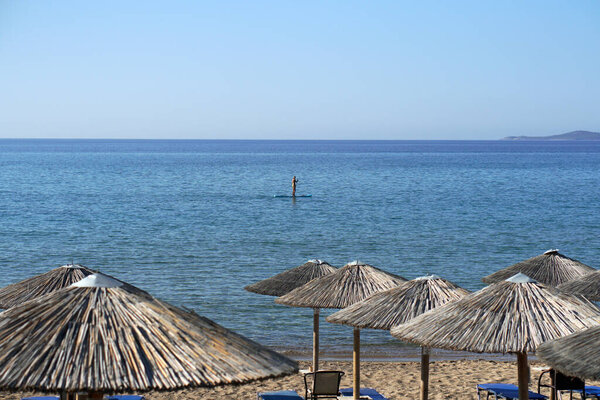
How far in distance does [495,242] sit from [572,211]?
727 inches

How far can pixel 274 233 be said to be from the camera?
41.0 metres

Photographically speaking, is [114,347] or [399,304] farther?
[399,304]

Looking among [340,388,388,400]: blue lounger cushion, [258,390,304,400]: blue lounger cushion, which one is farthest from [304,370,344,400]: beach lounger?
[340,388,388,400]: blue lounger cushion

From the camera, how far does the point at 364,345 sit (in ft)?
58.7

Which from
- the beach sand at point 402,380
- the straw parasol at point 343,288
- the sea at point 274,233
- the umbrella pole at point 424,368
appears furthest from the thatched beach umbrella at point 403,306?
the sea at point 274,233

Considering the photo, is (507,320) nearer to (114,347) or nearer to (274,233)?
(114,347)

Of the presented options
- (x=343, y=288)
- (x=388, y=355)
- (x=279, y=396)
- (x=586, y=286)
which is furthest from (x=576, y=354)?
(x=388, y=355)

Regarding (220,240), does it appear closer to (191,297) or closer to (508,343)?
(191,297)

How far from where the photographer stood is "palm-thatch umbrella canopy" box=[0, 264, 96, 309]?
10422mm

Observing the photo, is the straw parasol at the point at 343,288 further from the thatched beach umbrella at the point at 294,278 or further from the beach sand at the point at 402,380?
the thatched beach umbrella at the point at 294,278

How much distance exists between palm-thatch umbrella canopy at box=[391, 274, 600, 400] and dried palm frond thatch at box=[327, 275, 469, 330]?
141cm

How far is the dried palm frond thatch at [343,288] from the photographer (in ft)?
39.1

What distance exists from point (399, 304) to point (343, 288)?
6.75 ft

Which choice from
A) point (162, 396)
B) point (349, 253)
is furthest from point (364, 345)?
point (349, 253)
